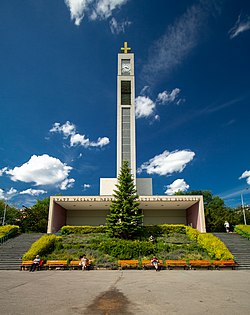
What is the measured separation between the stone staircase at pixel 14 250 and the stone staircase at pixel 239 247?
14.8 meters

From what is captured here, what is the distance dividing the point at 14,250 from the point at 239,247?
1772 centimetres

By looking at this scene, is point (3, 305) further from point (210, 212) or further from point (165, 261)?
point (210, 212)

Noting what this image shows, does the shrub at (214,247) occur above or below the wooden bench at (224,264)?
above

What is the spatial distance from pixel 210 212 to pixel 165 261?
22.6 meters

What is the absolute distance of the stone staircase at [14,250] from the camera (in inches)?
623

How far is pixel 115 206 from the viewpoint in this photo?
21.6 metres

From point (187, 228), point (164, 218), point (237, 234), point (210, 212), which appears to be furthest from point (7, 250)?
point (210, 212)

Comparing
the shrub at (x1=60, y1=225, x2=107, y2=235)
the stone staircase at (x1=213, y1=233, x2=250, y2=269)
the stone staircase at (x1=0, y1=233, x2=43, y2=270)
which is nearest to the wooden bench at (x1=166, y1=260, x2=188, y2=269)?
the stone staircase at (x1=213, y1=233, x2=250, y2=269)

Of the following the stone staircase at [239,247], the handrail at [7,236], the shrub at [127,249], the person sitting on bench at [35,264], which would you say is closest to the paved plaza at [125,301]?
the person sitting on bench at [35,264]

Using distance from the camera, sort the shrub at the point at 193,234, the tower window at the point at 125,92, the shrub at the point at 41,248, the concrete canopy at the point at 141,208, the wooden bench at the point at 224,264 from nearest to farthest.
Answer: the wooden bench at the point at 224,264, the shrub at the point at 41,248, the shrub at the point at 193,234, the concrete canopy at the point at 141,208, the tower window at the point at 125,92

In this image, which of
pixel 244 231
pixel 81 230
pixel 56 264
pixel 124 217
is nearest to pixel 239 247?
pixel 244 231

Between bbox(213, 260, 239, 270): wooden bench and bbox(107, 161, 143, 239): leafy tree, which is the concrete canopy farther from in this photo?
bbox(213, 260, 239, 270): wooden bench

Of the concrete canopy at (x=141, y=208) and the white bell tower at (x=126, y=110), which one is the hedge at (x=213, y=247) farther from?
the white bell tower at (x=126, y=110)

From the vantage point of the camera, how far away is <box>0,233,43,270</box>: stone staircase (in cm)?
1583
